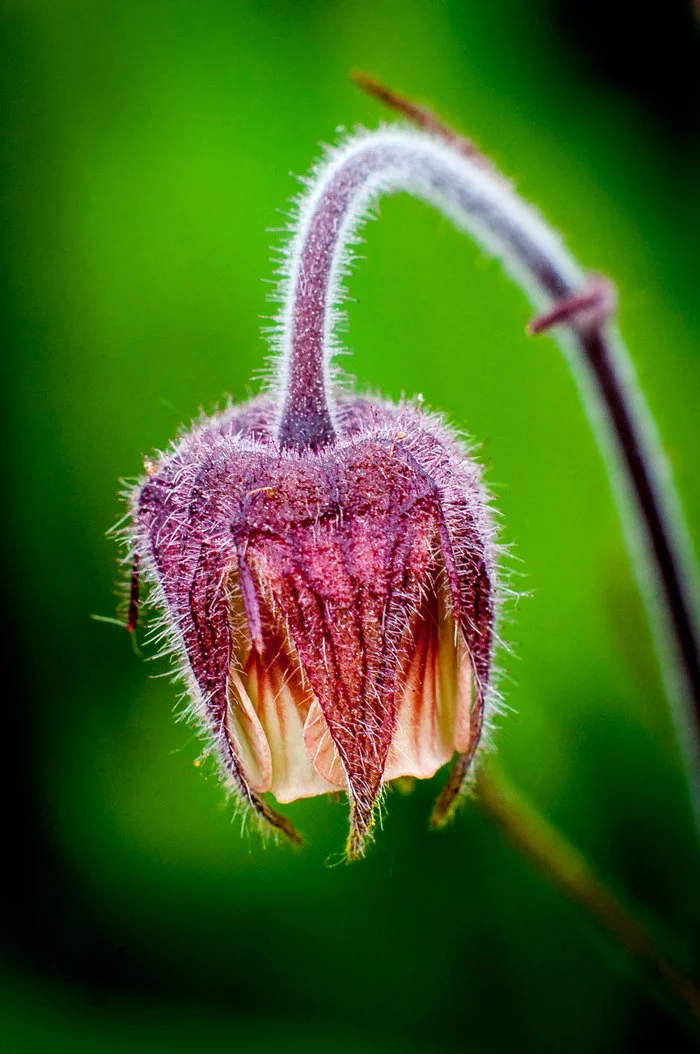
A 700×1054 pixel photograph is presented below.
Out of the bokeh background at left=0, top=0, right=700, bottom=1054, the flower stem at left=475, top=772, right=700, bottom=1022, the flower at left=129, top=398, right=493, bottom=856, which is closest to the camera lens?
the flower at left=129, top=398, right=493, bottom=856

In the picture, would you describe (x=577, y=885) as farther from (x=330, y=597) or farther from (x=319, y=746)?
(x=330, y=597)

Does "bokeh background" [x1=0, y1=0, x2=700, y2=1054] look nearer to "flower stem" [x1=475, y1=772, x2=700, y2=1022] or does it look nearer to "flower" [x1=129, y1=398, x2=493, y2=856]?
"flower stem" [x1=475, y1=772, x2=700, y2=1022]

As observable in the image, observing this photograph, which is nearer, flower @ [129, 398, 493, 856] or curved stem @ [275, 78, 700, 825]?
flower @ [129, 398, 493, 856]

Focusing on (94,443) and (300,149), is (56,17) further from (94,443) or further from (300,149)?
(94,443)

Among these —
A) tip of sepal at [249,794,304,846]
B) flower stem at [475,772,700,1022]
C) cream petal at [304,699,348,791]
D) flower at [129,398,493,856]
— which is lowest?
flower stem at [475,772,700,1022]

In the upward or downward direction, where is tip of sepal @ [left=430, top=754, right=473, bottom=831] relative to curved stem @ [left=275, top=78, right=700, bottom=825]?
downward

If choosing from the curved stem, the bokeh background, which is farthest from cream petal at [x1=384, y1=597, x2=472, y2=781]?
the bokeh background

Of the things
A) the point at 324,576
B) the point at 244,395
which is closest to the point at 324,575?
the point at 324,576

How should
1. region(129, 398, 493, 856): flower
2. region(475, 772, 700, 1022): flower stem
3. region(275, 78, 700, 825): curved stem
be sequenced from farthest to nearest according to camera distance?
1. region(475, 772, 700, 1022): flower stem
2. region(275, 78, 700, 825): curved stem
3. region(129, 398, 493, 856): flower
